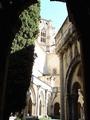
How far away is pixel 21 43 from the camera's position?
16984 mm

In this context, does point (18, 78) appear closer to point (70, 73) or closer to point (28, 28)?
A: point (70, 73)

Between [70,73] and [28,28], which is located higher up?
[28,28]

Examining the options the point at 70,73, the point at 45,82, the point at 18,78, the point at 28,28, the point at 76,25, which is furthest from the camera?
the point at 45,82

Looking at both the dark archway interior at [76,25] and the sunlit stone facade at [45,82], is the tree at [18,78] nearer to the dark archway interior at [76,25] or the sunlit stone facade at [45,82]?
the dark archway interior at [76,25]

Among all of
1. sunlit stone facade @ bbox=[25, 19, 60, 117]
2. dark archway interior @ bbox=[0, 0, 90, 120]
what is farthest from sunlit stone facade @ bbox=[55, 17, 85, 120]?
sunlit stone facade @ bbox=[25, 19, 60, 117]

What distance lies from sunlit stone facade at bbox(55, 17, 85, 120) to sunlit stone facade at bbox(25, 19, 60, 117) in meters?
7.08

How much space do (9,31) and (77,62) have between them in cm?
697

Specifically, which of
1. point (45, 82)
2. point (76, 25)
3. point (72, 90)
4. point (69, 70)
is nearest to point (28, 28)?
point (69, 70)

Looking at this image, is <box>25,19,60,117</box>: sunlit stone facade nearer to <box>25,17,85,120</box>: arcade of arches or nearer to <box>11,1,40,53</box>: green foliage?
<box>11,1,40,53</box>: green foliage

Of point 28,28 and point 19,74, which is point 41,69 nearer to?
point 28,28

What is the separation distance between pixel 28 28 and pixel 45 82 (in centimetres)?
2727

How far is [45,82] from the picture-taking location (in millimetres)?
44656

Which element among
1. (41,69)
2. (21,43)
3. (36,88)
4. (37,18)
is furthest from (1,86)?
(41,69)

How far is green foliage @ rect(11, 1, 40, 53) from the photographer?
16.9 meters
